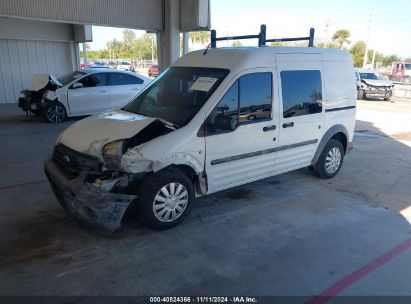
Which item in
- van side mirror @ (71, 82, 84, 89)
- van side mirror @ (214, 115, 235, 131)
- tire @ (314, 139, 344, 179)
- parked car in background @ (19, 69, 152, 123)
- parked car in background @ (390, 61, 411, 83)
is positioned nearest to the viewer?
van side mirror @ (214, 115, 235, 131)

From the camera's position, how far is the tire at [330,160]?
5552 millimetres

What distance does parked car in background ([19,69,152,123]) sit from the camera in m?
9.95

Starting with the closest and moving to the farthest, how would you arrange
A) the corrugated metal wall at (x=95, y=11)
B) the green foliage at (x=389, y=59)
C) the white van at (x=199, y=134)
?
the white van at (x=199, y=134), the corrugated metal wall at (x=95, y=11), the green foliage at (x=389, y=59)

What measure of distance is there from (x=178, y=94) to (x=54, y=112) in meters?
6.91

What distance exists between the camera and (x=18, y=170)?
19.3ft

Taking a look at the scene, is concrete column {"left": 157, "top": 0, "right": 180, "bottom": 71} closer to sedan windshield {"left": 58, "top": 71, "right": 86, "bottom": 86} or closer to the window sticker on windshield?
sedan windshield {"left": 58, "top": 71, "right": 86, "bottom": 86}

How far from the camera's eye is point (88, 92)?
1032 centimetres

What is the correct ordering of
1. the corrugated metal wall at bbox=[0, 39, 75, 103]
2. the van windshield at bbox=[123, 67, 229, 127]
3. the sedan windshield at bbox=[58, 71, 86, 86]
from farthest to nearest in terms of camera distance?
the corrugated metal wall at bbox=[0, 39, 75, 103] < the sedan windshield at bbox=[58, 71, 86, 86] < the van windshield at bbox=[123, 67, 229, 127]

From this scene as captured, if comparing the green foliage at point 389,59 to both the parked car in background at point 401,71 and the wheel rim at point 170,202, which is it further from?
the wheel rim at point 170,202

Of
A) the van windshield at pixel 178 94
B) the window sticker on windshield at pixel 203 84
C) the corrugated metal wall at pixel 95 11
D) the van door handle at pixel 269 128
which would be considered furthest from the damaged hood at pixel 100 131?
the corrugated metal wall at pixel 95 11

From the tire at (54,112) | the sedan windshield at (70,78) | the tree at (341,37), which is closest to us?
the tire at (54,112)

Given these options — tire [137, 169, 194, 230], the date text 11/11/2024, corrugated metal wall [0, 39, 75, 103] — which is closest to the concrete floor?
the date text 11/11/2024

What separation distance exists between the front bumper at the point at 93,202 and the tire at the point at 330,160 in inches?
132

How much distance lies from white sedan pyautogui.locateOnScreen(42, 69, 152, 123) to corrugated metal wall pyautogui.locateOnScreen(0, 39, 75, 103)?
211 inches
